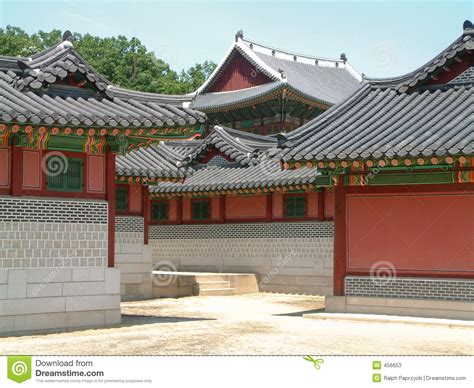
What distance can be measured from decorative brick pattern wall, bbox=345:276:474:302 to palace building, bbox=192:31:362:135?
19594 mm

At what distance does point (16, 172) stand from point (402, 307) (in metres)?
8.63

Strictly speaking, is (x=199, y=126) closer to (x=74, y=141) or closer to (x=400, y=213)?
(x=74, y=141)

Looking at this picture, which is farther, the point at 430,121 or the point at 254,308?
the point at 254,308

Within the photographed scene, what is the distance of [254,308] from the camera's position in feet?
67.6

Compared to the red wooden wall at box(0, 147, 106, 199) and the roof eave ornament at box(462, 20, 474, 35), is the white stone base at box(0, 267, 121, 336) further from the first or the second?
the roof eave ornament at box(462, 20, 474, 35)

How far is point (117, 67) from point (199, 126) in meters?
48.3

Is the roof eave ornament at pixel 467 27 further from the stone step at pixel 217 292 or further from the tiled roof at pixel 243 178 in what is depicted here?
the stone step at pixel 217 292

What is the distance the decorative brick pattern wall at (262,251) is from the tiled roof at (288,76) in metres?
9.20

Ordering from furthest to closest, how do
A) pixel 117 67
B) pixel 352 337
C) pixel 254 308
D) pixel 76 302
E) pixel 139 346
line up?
pixel 117 67, pixel 254 308, pixel 76 302, pixel 352 337, pixel 139 346

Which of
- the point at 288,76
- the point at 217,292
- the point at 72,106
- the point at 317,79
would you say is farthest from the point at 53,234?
the point at 317,79

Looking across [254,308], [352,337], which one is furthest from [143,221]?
[352,337]

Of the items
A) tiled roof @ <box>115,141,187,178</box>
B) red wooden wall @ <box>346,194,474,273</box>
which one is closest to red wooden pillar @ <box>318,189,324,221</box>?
tiled roof @ <box>115,141,187,178</box>

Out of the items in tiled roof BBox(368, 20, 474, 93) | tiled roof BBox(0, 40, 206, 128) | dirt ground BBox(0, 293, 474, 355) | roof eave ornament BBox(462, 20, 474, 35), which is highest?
roof eave ornament BBox(462, 20, 474, 35)

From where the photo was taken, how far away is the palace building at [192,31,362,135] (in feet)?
123
